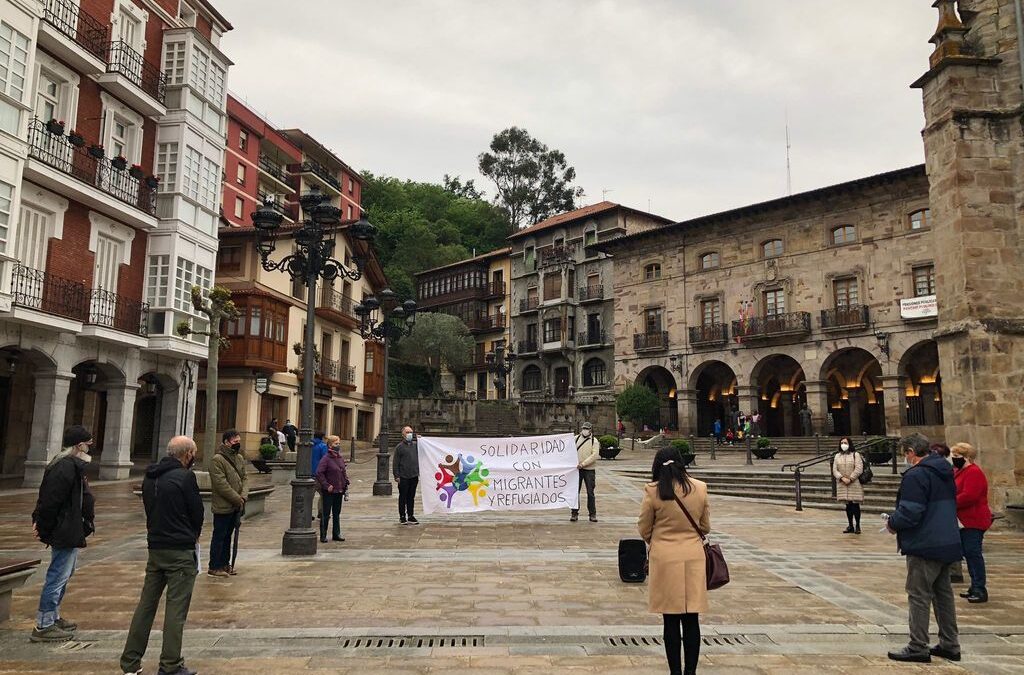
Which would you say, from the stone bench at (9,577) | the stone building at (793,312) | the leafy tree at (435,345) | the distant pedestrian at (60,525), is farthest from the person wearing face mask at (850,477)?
the leafy tree at (435,345)

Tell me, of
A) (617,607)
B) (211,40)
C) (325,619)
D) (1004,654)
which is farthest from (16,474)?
(1004,654)

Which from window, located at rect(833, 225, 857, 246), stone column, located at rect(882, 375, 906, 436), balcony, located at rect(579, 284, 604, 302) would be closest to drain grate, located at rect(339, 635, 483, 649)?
stone column, located at rect(882, 375, 906, 436)

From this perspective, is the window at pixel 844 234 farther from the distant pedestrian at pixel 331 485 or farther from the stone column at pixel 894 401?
the distant pedestrian at pixel 331 485

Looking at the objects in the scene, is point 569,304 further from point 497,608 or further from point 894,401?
point 497,608

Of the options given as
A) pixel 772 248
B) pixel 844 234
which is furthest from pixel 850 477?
pixel 772 248

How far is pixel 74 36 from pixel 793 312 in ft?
116

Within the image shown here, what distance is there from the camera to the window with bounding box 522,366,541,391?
185 ft

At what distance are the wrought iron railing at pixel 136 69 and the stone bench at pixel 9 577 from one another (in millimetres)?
19395

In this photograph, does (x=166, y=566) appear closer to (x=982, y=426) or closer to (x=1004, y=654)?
(x=1004, y=654)

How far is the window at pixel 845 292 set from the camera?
125ft

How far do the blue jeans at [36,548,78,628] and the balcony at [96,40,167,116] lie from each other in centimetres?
1969

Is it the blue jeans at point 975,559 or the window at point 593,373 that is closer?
the blue jeans at point 975,559

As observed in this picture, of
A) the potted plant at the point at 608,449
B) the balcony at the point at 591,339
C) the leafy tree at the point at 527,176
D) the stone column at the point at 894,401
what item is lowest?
the potted plant at the point at 608,449

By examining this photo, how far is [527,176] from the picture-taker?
69812mm
